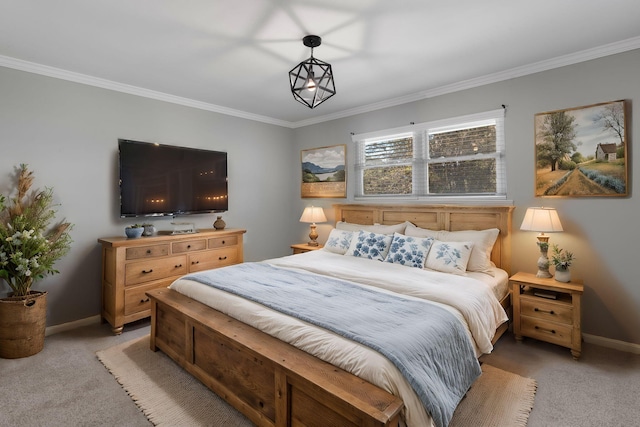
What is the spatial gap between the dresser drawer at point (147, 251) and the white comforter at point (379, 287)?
0.74 metres

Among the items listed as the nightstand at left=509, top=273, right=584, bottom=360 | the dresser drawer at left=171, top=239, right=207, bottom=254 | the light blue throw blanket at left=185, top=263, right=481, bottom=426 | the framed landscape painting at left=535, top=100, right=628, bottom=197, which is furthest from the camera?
the dresser drawer at left=171, top=239, right=207, bottom=254

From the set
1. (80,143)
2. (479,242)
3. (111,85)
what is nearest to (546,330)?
(479,242)

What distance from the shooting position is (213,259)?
395 centimetres

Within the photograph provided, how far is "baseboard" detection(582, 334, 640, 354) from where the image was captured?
Answer: 2.71 meters

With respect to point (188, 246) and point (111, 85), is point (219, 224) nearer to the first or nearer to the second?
point (188, 246)

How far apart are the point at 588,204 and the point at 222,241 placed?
386 cm

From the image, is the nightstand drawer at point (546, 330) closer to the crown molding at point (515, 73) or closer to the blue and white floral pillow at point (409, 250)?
the blue and white floral pillow at point (409, 250)

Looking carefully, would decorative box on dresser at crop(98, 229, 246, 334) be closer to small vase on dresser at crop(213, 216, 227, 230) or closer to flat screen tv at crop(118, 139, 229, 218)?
small vase on dresser at crop(213, 216, 227, 230)

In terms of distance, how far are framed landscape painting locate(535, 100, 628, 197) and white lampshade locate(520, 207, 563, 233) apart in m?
0.28

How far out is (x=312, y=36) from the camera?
2.50 metres

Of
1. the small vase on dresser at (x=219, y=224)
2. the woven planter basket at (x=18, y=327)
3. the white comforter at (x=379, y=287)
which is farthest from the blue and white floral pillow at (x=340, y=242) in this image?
the woven planter basket at (x=18, y=327)

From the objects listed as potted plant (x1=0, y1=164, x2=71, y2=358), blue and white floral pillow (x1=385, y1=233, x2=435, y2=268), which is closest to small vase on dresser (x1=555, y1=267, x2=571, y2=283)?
blue and white floral pillow (x1=385, y1=233, x2=435, y2=268)

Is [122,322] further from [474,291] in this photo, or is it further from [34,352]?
[474,291]

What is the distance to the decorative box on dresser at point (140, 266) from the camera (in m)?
3.15
